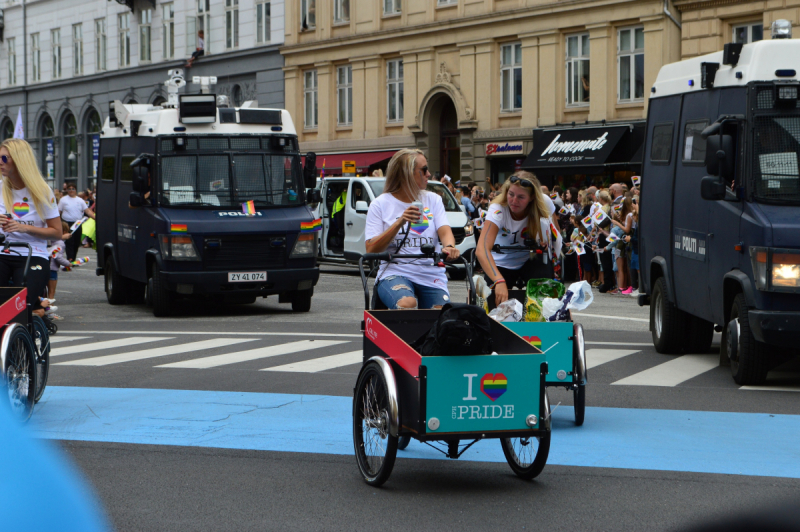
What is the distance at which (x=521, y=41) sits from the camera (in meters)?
33.3

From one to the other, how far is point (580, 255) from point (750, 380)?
11.0m

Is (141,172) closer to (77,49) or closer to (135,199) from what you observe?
(135,199)

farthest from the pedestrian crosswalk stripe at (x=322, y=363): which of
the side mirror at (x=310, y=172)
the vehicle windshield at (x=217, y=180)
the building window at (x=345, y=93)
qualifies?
the building window at (x=345, y=93)

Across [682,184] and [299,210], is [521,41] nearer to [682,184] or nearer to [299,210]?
[299,210]

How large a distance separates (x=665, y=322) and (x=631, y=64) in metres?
21.2

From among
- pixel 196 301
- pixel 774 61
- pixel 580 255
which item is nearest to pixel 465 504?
pixel 774 61

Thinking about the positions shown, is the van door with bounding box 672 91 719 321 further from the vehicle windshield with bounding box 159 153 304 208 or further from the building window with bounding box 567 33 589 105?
the building window with bounding box 567 33 589 105

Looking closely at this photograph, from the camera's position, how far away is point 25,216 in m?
8.28

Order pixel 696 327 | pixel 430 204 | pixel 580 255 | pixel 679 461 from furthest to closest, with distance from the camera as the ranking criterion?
pixel 580 255 → pixel 696 327 → pixel 430 204 → pixel 679 461

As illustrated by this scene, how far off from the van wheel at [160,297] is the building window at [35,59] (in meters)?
43.8

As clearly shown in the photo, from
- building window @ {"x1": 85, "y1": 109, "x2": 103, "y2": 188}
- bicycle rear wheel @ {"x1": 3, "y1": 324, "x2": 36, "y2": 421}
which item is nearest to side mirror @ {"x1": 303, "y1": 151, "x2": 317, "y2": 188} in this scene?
bicycle rear wheel @ {"x1": 3, "y1": 324, "x2": 36, "y2": 421}

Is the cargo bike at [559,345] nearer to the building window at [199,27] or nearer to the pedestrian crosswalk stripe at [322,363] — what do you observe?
the pedestrian crosswalk stripe at [322,363]

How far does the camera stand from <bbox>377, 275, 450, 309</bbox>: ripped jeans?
21.8 feet

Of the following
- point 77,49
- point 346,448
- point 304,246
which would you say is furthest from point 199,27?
point 346,448
